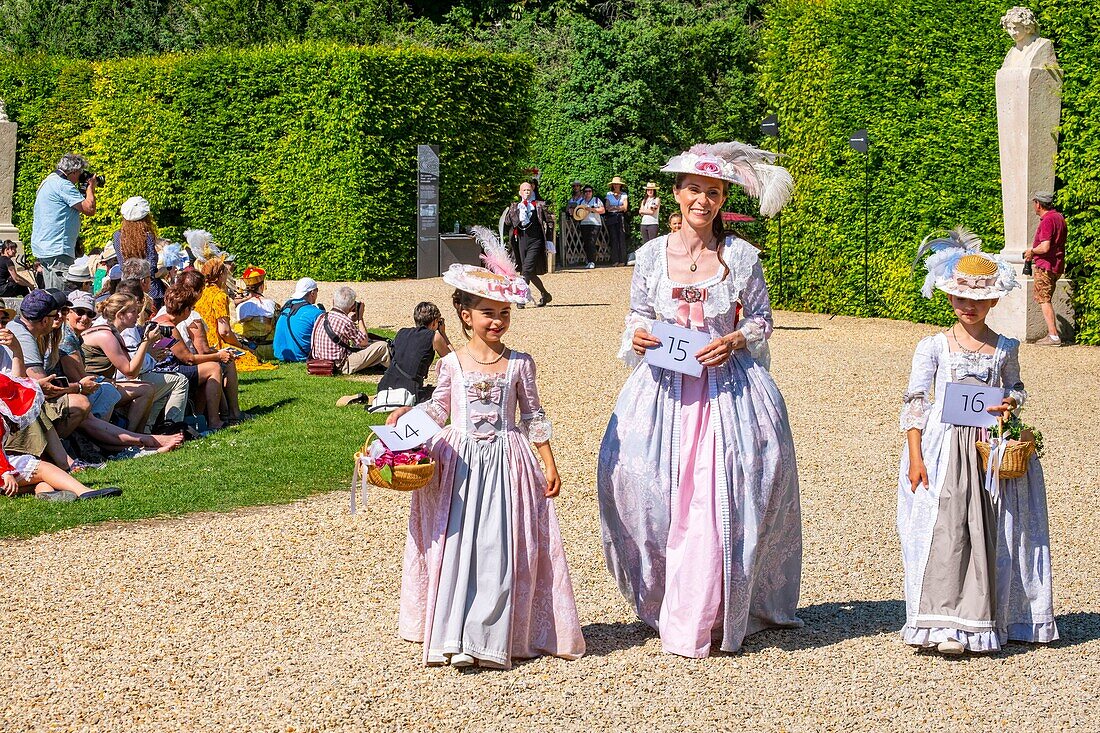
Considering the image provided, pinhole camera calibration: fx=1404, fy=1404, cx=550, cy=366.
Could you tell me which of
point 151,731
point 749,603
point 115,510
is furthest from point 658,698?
point 115,510

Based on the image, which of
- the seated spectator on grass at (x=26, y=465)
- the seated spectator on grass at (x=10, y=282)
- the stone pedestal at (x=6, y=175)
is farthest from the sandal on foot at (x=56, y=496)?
the stone pedestal at (x=6, y=175)

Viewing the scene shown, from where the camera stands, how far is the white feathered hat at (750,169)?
4.98 metres

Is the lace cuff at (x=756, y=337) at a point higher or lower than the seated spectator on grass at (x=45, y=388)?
higher

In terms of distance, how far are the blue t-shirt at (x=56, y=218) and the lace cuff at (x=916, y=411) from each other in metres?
9.60

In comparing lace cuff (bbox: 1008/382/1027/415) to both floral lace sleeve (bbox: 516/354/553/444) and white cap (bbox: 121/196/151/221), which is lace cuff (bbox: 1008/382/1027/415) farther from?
white cap (bbox: 121/196/151/221)

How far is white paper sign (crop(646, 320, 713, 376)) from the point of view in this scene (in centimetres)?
482

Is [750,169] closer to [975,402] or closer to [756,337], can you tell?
[756,337]

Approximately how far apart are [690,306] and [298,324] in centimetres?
780

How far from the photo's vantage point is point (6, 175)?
16312mm

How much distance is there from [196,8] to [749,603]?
1122 inches

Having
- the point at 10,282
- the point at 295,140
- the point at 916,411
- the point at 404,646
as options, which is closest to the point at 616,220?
the point at 295,140

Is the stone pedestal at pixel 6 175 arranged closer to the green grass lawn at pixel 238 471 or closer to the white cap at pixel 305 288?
the white cap at pixel 305 288

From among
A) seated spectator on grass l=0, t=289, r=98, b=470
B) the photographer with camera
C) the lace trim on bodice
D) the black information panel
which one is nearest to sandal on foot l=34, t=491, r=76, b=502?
seated spectator on grass l=0, t=289, r=98, b=470

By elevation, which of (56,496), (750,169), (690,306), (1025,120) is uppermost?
(1025,120)
